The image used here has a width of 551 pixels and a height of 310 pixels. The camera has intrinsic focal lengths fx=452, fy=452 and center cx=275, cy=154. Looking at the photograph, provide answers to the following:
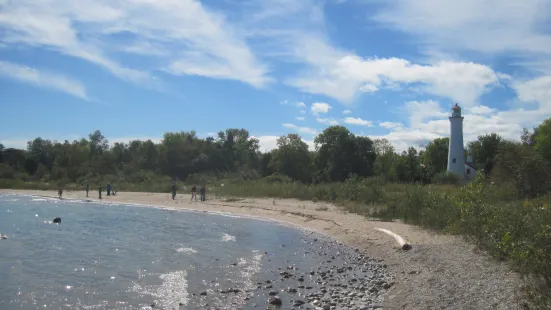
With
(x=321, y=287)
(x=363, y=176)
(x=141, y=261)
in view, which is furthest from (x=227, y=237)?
(x=363, y=176)

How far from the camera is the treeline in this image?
66062 mm

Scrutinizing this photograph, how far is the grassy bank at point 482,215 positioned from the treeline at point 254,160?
10.6 meters

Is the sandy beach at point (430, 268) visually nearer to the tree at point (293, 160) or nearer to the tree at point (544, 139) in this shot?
the tree at point (544, 139)

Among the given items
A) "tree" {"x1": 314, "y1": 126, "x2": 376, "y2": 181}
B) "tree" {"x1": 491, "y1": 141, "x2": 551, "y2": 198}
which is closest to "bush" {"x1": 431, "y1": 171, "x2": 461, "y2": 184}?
"tree" {"x1": 314, "y1": 126, "x2": 376, "y2": 181}

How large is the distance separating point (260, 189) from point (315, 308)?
38044 millimetres

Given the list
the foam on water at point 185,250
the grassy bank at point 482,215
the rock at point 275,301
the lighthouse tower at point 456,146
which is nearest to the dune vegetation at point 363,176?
the grassy bank at point 482,215

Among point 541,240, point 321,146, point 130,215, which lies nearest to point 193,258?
point 541,240

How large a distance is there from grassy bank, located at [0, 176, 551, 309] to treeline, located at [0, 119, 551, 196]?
10.6m

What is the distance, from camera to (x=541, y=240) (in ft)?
32.6

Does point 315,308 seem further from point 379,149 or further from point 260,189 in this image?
point 379,149

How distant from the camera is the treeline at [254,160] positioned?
6606 cm

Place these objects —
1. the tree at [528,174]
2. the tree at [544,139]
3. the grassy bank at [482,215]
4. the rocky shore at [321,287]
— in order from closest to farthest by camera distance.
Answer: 1. the grassy bank at [482,215]
2. the rocky shore at [321,287]
3. the tree at [528,174]
4. the tree at [544,139]

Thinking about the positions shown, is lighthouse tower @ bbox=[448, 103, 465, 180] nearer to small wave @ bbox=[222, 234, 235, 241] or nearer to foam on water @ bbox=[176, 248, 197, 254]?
small wave @ bbox=[222, 234, 235, 241]

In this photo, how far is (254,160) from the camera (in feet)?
305
